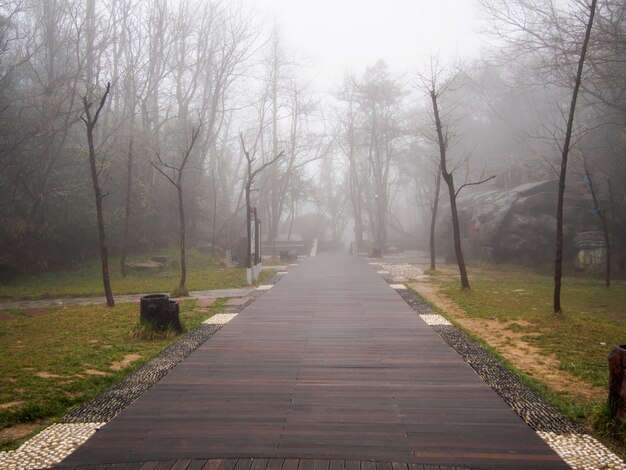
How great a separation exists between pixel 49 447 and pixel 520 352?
16.5 feet

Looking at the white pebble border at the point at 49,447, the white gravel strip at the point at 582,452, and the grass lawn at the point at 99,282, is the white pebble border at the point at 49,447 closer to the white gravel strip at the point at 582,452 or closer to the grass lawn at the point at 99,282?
the white gravel strip at the point at 582,452

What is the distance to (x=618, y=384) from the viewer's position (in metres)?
3.27

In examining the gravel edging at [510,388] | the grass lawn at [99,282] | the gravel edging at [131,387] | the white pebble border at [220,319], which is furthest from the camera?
the grass lawn at [99,282]

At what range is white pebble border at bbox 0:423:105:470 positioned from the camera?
288cm

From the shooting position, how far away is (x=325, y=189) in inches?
2026

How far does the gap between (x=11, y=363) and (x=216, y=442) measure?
135 inches

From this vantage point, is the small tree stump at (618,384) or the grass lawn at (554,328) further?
the grass lawn at (554,328)

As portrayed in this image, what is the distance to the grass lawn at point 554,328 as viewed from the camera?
14.4 ft

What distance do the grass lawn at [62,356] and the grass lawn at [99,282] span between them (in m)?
3.00

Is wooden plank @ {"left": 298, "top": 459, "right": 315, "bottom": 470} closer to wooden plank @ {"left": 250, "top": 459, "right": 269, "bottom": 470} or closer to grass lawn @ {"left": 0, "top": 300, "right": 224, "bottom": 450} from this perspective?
wooden plank @ {"left": 250, "top": 459, "right": 269, "bottom": 470}

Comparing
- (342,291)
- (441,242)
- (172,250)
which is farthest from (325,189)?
(342,291)

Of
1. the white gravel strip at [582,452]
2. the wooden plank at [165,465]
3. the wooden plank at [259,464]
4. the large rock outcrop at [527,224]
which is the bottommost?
the wooden plank at [165,465]

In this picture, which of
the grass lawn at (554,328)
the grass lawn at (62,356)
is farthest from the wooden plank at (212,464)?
the grass lawn at (554,328)


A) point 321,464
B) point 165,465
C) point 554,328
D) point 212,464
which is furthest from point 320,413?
point 554,328
